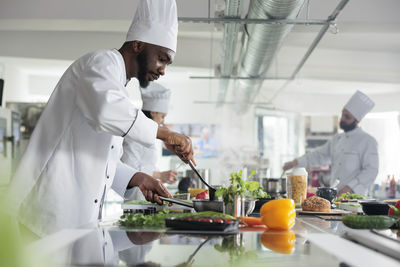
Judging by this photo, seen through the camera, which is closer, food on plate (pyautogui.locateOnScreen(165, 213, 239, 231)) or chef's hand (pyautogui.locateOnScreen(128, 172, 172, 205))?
food on plate (pyautogui.locateOnScreen(165, 213, 239, 231))

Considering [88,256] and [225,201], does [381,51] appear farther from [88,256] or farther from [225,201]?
[88,256]

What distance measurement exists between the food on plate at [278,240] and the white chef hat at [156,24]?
3.34 ft

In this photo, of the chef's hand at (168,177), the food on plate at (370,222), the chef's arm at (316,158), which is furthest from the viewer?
the chef's arm at (316,158)

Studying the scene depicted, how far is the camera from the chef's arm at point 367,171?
5.61 meters

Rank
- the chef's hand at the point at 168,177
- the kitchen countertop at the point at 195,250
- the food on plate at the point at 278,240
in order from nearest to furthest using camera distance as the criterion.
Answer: the kitchen countertop at the point at 195,250 < the food on plate at the point at 278,240 < the chef's hand at the point at 168,177

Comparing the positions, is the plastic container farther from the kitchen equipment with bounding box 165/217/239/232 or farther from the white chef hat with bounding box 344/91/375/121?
the white chef hat with bounding box 344/91/375/121

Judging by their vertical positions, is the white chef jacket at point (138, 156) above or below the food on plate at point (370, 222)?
above

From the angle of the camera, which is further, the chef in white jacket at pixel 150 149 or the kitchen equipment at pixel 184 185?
the kitchen equipment at pixel 184 185

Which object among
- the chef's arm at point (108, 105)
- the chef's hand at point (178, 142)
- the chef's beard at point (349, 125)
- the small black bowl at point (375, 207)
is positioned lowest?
the small black bowl at point (375, 207)

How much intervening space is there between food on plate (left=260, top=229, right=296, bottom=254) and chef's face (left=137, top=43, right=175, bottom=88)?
0.91 metres

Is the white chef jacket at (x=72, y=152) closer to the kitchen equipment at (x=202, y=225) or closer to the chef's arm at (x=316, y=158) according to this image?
the kitchen equipment at (x=202, y=225)

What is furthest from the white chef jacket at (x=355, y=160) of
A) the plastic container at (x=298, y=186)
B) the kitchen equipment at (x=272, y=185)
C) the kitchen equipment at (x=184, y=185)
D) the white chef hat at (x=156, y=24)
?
the white chef hat at (x=156, y=24)

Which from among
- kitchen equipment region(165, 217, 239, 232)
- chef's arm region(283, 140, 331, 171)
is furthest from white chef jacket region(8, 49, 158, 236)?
chef's arm region(283, 140, 331, 171)

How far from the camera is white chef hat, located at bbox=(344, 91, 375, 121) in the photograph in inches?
243
